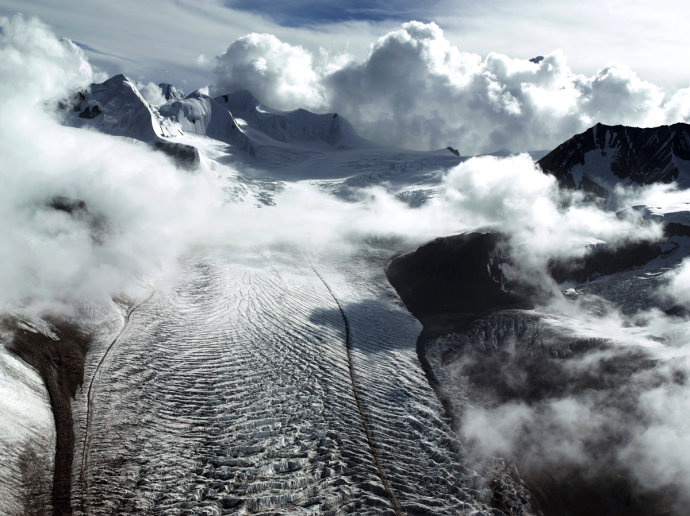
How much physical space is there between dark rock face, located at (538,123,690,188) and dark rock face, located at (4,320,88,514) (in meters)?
54.2

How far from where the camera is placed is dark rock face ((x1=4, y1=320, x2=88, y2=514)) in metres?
18.9

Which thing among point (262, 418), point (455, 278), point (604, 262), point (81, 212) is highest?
point (81, 212)

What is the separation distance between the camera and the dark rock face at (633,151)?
2328 inches

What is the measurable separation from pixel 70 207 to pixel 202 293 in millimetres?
15572

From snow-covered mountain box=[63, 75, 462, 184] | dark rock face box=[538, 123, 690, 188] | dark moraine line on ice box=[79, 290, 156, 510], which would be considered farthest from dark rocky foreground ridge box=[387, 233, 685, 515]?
snow-covered mountain box=[63, 75, 462, 184]

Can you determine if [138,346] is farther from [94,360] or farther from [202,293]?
[202,293]

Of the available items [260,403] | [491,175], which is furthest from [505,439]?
[491,175]

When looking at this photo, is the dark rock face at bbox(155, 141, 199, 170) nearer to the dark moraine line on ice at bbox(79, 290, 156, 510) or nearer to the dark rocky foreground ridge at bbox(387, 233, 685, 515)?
the dark rocky foreground ridge at bbox(387, 233, 685, 515)

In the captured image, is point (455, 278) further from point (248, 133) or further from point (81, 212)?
point (248, 133)

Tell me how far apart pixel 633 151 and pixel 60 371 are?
6052cm

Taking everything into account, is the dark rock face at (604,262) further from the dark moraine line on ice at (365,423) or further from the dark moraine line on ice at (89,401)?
the dark moraine line on ice at (89,401)

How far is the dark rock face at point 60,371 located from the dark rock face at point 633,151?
2134 inches

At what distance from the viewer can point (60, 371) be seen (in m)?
24.0

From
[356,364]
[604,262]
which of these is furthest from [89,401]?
[604,262]
